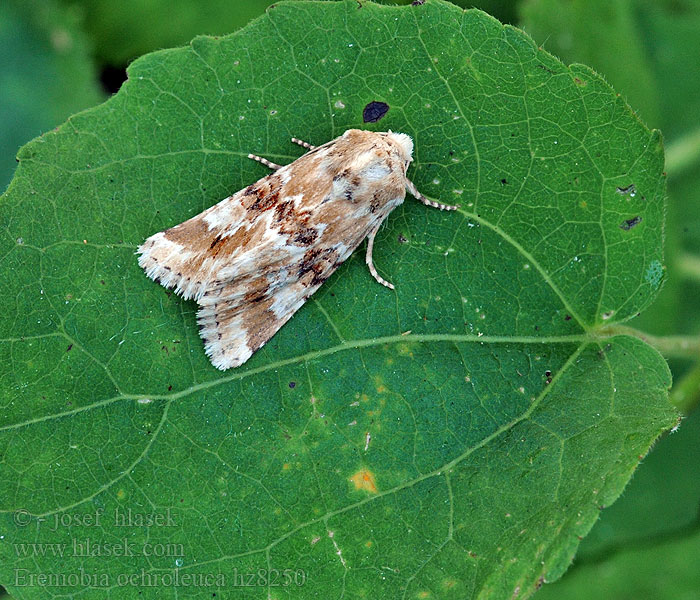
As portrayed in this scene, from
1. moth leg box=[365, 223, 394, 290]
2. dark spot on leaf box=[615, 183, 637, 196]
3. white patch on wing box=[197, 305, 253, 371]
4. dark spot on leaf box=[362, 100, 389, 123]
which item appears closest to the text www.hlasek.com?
→ white patch on wing box=[197, 305, 253, 371]

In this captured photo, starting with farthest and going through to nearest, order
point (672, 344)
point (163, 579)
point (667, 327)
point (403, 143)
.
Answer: point (667, 327) → point (672, 344) → point (403, 143) → point (163, 579)

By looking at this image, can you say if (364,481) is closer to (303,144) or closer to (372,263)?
(372,263)

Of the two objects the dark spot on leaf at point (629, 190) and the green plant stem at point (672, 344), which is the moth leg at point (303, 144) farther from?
the green plant stem at point (672, 344)

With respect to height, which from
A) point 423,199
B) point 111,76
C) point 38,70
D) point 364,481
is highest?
point 38,70

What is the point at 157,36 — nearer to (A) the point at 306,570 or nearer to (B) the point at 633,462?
(A) the point at 306,570

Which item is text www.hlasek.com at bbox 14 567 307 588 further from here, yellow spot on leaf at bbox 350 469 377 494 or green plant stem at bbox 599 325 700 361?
green plant stem at bbox 599 325 700 361

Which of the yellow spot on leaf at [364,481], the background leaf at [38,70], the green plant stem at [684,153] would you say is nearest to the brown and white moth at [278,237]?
the yellow spot on leaf at [364,481]

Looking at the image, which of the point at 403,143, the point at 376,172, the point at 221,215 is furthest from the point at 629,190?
the point at 221,215
